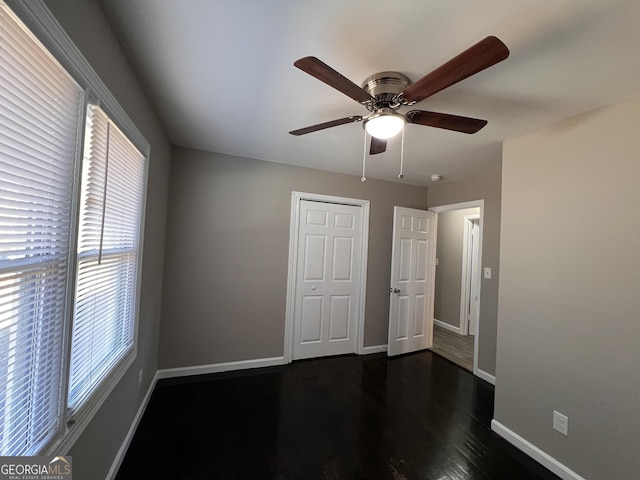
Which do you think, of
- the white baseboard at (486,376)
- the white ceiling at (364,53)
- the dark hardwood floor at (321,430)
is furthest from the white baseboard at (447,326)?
the white ceiling at (364,53)

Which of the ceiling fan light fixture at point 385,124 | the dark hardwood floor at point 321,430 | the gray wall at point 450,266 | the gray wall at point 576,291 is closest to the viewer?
the ceiling fan light fixture at point 385,124

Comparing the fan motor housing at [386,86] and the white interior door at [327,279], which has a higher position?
the fan motor housing at [386,86]

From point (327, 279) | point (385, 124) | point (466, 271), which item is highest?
point (385, 124)

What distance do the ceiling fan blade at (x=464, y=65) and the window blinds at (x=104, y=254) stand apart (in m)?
1.46

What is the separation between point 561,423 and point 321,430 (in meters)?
1.66

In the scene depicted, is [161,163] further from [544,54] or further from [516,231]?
[516,231]

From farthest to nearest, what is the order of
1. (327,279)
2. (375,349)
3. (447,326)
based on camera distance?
(447,326) → (375,349) → (327,279)

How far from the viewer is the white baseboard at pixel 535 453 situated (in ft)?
5.64

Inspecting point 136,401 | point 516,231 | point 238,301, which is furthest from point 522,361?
point 136,401

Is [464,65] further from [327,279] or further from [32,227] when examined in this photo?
[327,279]

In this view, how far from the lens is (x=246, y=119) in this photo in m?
2.08

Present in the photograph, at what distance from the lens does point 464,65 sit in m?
1.03

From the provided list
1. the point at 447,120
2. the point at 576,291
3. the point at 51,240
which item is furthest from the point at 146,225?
the point at 576,291

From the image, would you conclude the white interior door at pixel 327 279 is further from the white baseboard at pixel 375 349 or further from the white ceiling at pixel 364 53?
the white ceiling at pixel 364 53
